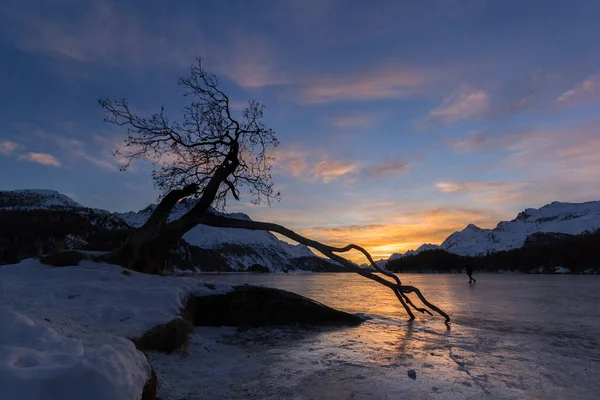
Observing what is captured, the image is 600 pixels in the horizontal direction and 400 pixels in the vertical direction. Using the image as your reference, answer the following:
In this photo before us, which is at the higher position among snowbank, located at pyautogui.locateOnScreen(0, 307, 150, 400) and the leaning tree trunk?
the leaning tree trunk

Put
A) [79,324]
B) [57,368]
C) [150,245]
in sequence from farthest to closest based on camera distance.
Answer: [150,245] → [79,324] → [57,368]

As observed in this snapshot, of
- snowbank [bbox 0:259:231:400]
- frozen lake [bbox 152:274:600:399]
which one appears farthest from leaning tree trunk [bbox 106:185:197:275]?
frozen lake [bbox 152:274:600:399]

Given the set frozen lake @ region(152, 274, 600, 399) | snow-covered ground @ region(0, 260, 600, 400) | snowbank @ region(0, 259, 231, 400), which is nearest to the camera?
snowbank @ region(0, 259, 231, 400)

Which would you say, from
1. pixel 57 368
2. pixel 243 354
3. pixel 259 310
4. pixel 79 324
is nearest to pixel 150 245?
pixel 259 310

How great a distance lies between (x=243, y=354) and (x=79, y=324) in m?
3.79

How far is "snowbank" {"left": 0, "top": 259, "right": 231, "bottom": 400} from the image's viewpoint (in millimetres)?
3721

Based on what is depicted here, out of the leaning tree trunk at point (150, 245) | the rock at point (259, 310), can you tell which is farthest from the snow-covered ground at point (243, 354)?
the leaning tree trunk at point (150, 245)

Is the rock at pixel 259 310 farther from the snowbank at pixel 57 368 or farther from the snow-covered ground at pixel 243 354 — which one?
the snowbank at pixel 57 368

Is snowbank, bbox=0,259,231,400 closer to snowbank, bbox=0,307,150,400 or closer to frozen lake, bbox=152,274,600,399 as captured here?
snowbank, bbox=0,307,150,400

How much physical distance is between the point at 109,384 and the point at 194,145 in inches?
583

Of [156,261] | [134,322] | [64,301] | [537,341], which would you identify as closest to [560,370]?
[537,341]

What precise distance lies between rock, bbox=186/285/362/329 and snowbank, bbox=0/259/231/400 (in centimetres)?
58

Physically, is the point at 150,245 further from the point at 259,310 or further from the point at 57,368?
the point at 57,368

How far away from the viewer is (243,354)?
9.30m
